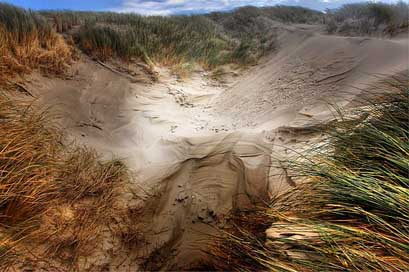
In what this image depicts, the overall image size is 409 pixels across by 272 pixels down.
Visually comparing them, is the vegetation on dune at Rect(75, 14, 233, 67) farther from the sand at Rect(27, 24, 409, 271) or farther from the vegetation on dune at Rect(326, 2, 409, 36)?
the vegetation on dune at Rect(326, 2, 409, 36)

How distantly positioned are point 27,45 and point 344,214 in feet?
17.3

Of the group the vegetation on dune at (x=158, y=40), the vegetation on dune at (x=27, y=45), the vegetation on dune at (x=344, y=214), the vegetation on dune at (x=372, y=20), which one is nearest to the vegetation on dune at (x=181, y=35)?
the vegetation on dune at (x=158, y=40)

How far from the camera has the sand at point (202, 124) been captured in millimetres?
3744

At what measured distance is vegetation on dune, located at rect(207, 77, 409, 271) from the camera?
6.78 feet

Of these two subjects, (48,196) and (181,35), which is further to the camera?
(181,35)

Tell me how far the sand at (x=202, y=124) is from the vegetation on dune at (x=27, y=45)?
27 cm

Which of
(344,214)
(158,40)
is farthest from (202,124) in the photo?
(344,214)

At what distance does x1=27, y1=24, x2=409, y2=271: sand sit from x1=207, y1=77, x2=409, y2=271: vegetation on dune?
0.50 m

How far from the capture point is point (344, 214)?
2.38 meters

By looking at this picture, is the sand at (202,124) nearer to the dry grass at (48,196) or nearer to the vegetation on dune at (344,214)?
the dry grass at (48,196)

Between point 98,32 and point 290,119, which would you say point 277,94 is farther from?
point 98,32

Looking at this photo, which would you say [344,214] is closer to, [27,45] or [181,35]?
[27,45]

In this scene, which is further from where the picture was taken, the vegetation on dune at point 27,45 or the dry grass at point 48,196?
the vegetation on dune at point 27,45

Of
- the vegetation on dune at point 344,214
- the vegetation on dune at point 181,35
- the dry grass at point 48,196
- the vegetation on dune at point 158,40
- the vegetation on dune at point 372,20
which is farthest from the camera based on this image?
the vegetation on dune at point 372,20
